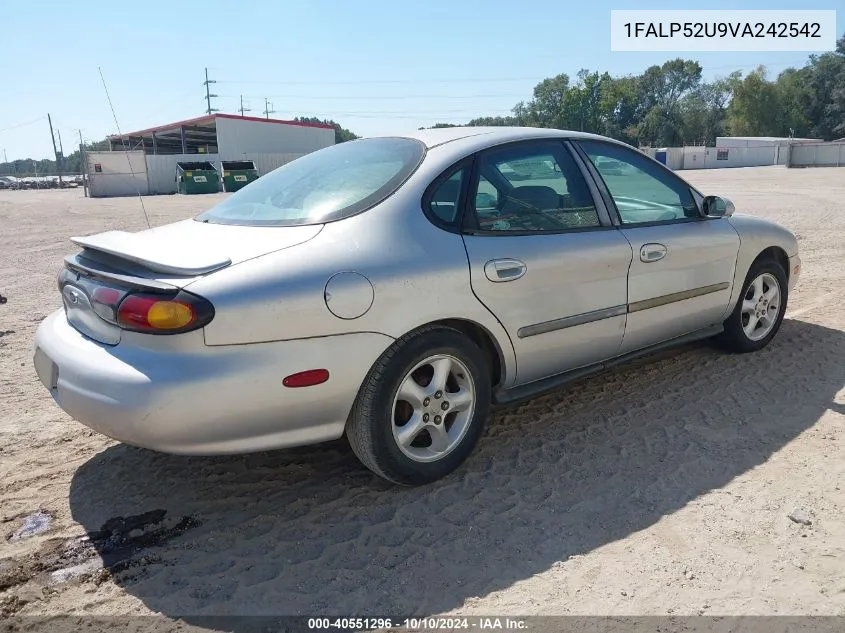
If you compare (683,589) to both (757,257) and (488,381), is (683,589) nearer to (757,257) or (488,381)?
(488,381)

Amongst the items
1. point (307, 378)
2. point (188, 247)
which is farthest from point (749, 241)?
point (188, 247)

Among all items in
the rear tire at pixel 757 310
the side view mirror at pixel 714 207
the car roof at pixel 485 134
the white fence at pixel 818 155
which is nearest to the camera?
the car roof at pixel 485 134

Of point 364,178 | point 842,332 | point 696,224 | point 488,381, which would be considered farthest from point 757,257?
point 364,178

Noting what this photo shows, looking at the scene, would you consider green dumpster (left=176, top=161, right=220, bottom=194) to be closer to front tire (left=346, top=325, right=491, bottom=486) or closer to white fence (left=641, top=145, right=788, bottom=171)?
front tire (left=346, top=325, right=491, bottom=486)

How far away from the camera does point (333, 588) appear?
7.90 feet

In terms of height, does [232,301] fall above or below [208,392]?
above

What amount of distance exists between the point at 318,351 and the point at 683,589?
5.21 feet

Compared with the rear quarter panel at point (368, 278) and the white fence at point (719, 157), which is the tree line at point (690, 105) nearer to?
the white fence at point (719, 157)

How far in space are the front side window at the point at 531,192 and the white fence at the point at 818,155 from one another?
53804 mm

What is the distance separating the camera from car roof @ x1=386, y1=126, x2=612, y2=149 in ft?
11.3

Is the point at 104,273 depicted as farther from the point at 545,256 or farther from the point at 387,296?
the point at 545,256

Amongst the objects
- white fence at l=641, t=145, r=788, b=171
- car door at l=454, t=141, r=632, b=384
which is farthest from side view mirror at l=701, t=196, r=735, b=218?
white fence at l=641, t=145, r=788, b=171

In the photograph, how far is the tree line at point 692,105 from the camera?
79.1m

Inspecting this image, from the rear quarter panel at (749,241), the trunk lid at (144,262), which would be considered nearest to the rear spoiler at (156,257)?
the trunk lid at (144,262)
